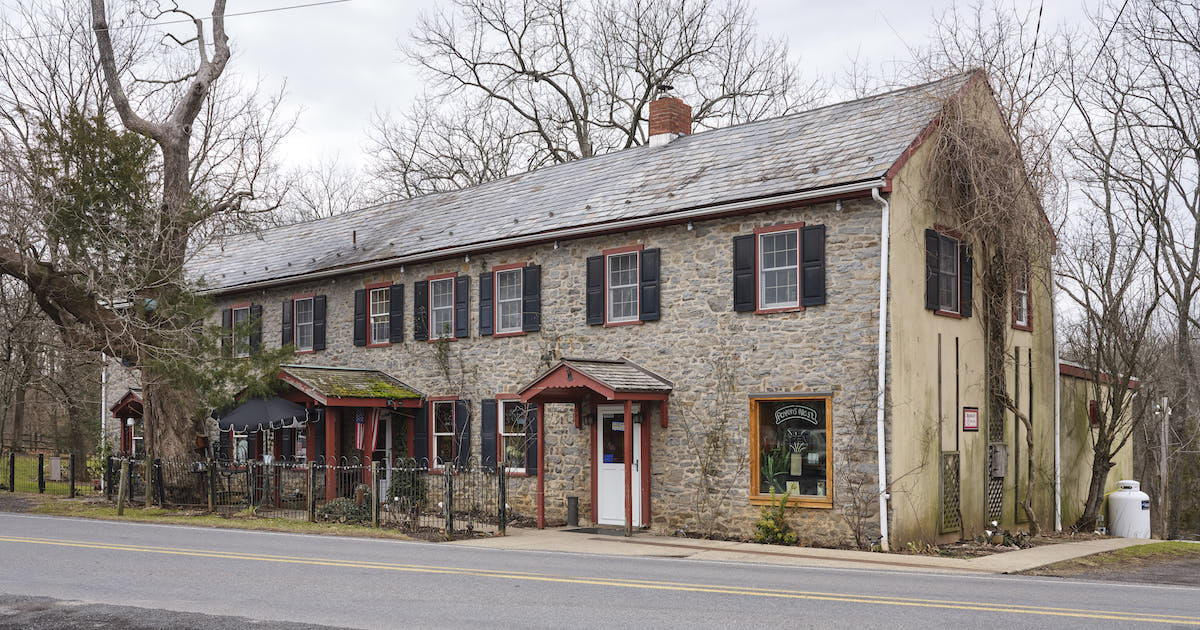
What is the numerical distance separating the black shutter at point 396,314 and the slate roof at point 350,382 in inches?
35.4

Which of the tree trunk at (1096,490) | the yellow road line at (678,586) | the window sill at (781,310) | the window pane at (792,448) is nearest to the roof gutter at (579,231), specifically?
the window sill at (781,310)

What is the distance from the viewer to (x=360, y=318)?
2422cm

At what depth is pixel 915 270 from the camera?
54.3ft

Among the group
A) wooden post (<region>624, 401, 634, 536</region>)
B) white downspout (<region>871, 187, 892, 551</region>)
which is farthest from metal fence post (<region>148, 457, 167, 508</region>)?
white downspout (<region>871, 187, 892, 551</region>)

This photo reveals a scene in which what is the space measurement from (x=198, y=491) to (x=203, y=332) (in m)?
3.22

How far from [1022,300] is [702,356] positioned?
6.77 metres

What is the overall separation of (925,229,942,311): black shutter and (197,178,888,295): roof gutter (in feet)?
6.19

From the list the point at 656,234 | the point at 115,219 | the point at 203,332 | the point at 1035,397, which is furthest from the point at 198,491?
the point at 1035,397

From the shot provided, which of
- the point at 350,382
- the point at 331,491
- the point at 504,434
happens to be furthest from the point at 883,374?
the point at 331,491

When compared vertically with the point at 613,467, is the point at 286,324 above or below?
above

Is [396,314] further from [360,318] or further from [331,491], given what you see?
[331,491]

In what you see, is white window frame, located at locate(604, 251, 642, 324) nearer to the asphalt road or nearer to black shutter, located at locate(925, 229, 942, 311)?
black shutter, located at locate(925, 229, 942, 311)

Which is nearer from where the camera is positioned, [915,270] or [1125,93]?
[915,270]

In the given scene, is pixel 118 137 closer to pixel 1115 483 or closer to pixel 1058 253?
pixel 1058 253
